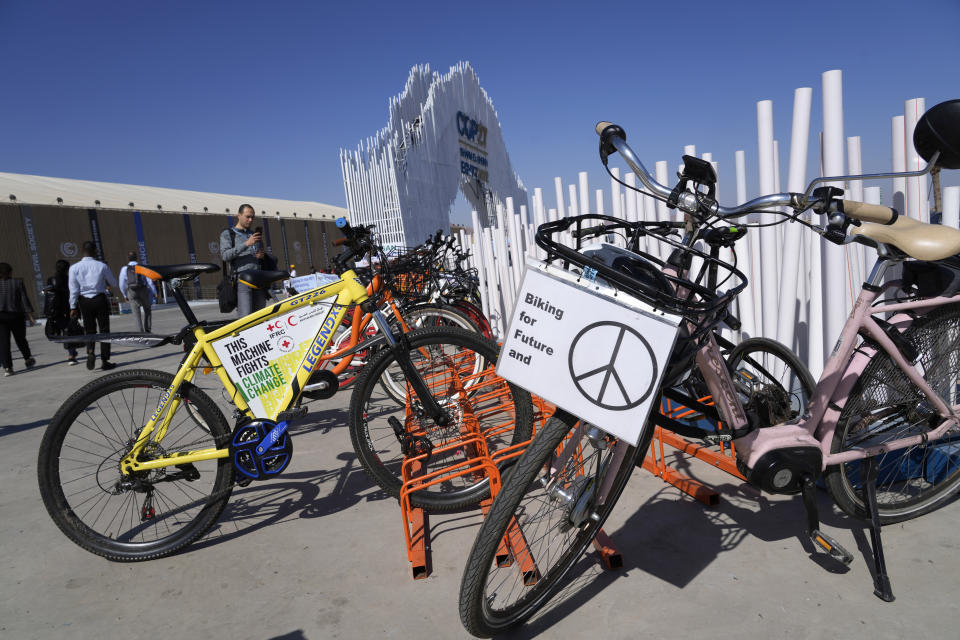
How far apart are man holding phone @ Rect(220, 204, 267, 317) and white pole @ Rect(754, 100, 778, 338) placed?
4.28 metres

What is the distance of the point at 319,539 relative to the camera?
2414mm

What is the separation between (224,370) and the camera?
2436 millimetres

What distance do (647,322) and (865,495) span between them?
1.43 meters

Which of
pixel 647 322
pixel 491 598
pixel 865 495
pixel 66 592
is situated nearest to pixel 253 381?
pixel 66 592

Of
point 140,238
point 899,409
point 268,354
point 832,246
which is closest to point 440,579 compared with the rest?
point 268,354

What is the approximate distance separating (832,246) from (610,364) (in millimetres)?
1903

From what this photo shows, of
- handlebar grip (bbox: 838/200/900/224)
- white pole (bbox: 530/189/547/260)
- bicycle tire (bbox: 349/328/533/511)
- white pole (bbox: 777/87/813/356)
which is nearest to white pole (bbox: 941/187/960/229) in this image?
white pole (bbox: 777/87/813/356)

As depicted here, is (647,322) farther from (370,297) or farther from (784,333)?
(784,333)

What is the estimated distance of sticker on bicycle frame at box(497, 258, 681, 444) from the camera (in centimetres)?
144

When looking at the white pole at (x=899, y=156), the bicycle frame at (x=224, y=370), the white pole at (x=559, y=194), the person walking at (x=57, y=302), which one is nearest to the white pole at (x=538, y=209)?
the white pole at (x=559, y=194)

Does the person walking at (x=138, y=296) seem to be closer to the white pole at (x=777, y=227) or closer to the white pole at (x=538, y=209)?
the white pole at (x=538, y=209)

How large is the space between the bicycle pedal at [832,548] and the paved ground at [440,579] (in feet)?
0.24

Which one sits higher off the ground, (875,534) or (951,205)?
(951,205)

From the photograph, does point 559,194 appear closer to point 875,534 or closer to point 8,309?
point 875,534
